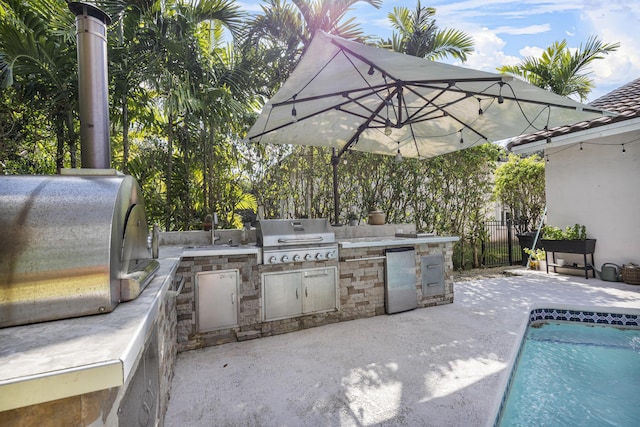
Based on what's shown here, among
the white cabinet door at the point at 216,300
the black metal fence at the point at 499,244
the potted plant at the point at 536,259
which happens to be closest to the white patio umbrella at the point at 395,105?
the white cabinet door at the point at 216,300

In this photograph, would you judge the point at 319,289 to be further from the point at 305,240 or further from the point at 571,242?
the point at 571,242

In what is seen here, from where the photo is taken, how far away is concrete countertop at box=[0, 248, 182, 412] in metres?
0.81

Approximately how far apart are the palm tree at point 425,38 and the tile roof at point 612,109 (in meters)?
2.42

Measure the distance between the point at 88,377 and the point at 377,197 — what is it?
6.35 metres

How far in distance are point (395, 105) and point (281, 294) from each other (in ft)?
10.8

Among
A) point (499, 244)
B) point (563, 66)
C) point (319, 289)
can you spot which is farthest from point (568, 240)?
point (319, 289)

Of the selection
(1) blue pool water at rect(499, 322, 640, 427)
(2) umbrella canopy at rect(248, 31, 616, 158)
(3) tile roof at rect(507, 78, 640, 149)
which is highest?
(3) tile roof at rect(507, 78, 640, 149)

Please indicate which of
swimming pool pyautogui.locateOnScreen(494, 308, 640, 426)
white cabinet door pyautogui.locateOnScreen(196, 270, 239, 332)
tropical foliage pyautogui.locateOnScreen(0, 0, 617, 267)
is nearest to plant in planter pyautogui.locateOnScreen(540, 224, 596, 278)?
tropical foliage pyautogui.locateOnScreen(0, 0, 617, 267)

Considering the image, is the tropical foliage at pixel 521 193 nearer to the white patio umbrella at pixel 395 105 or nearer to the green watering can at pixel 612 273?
the green watering can at pixel 612 273

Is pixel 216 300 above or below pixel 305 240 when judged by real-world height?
below

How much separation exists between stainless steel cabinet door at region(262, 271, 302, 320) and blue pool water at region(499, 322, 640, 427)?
2.42 meters

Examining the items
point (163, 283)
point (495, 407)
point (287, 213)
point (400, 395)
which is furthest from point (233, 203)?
point (495, 407)

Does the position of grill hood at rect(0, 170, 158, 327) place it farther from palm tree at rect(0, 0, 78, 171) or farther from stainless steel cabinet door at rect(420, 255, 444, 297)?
stainless steel cabinet door at rect(420, 255, 444, 297)

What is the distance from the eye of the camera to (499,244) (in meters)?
8.55
